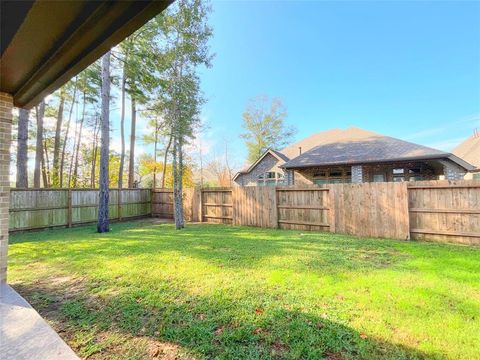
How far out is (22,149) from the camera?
846 centimetres

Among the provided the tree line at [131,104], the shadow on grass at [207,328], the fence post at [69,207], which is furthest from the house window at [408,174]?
the fence post at [69,207]

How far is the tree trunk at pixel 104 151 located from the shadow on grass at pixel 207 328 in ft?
18.6

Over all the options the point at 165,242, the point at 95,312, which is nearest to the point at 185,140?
the point at 165,242

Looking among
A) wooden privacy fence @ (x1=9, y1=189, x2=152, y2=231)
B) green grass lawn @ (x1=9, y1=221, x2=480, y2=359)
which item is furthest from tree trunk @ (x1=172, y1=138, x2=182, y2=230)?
wooden privacy fence @ (x1=9, y1=189, x2=152, y2=231)

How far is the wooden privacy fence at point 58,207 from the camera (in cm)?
808

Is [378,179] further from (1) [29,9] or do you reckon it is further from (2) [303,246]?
(1) [29,9]

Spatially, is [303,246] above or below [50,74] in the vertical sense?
below

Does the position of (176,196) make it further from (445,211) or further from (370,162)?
(370,162)

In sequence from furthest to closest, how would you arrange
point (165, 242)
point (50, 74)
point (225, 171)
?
point (225, 171), point (165, 242), point (50, 74)

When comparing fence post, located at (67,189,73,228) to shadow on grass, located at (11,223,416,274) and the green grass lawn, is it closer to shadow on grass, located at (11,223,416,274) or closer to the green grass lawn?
shadow on grass, located at (11,223,416,274)

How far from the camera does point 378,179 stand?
12141 millimetres

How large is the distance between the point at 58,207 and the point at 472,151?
2686 centimetres

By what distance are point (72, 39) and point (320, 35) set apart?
515 inches

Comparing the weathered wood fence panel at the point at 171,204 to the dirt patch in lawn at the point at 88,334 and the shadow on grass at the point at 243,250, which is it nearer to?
the shadow on grass at the point at 243,250
